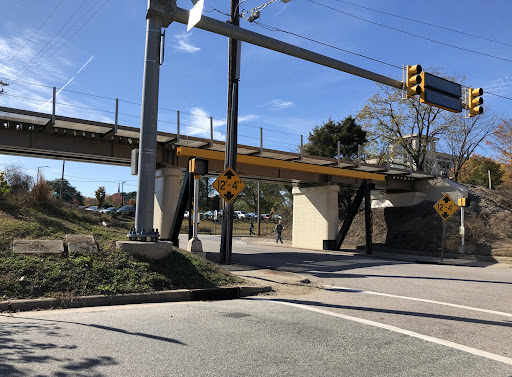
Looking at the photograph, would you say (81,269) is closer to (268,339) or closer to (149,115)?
(149,115)

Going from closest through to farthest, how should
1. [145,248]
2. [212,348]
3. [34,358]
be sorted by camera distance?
1. [34,358]
2. [212,348]
3. [145,248]

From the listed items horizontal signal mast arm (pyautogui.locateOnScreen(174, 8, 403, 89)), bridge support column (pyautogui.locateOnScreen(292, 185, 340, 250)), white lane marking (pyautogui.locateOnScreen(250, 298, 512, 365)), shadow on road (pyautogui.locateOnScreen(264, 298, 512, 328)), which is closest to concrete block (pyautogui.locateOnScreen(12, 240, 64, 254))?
shadow on road (pyautogui.locateOnScreen(264, 298, 512, 328))

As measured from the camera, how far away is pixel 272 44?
32.2 ft

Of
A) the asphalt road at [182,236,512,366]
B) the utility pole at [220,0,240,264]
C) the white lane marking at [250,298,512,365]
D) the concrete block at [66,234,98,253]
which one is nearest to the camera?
the white lane marking at [250,298,512,365]

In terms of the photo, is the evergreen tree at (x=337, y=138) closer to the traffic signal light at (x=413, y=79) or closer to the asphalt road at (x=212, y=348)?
the traffic signal light at (x=413, y=79)

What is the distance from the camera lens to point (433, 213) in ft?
94.3

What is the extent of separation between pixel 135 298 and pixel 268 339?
3.41 meters

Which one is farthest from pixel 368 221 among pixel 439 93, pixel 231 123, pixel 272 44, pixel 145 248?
pixel 145 248

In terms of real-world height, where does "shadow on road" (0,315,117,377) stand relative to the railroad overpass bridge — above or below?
below

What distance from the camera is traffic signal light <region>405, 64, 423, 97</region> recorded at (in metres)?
10.9

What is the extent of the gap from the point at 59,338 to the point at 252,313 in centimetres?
300

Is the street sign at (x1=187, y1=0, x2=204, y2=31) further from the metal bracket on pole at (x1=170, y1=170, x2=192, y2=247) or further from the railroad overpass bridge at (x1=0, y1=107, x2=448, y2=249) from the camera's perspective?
the metal bracket on pole at (x1=170, y1=170, x2=192, y2=247)

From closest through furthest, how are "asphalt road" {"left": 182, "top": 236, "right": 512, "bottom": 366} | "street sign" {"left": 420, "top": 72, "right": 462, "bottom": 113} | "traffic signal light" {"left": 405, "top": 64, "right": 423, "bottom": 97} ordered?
1. "asphalt road" {"left": 182, "top": 236, "right": 512, "bottom": 366}
2. "traffic signal light" {"left": 405, "top": 64, "right": 423, "bottom": 97}
3. "street sign" {"left": 420, "top": 72, "right": 462, "bottom": 113}

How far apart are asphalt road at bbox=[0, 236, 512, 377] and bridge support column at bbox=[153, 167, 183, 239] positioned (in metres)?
12.4
